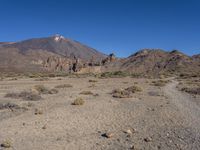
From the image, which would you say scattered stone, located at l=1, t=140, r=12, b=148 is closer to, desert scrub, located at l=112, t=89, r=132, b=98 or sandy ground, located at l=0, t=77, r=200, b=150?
sandy ground, located at l=0, t=77, r=200, b=150

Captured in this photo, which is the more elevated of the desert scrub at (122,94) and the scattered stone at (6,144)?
the desert scrub at (122,94)

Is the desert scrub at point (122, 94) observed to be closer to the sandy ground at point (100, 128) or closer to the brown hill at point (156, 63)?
the sandy ground at point (100, 128)

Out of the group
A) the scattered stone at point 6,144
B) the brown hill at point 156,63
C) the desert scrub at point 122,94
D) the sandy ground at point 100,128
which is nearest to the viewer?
the scattered stone at point 6,144

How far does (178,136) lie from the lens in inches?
371

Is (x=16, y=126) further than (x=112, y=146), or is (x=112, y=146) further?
(x=16, y=126)

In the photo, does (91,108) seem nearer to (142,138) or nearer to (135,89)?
(142,138)

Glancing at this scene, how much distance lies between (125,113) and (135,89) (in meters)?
12.3

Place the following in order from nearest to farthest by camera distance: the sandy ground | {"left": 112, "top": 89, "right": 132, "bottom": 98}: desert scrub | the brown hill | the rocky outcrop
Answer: the sandy ground < {"left": 112, "top": 89, "right": 132, "bottom": 98}: desert scrub < the brown hill < the rocky outcrop

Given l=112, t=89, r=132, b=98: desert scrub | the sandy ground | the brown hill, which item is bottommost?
the sandy ground

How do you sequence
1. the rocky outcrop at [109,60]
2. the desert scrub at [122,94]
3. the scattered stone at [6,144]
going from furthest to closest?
the rocky outcrop at [109,60], the desert scrub at [122,94], the scattered stone at [6,144]

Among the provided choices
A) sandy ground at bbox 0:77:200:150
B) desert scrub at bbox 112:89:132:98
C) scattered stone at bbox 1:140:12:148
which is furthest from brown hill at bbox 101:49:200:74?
scattered stone at bbox 1:140:12:148

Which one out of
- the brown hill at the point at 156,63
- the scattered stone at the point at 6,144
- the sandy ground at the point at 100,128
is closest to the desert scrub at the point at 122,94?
the sandy ground at the point at 100,128

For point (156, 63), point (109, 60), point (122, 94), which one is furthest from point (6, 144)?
point (109, 60)

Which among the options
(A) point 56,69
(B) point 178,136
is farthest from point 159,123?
(A) point 56,69
